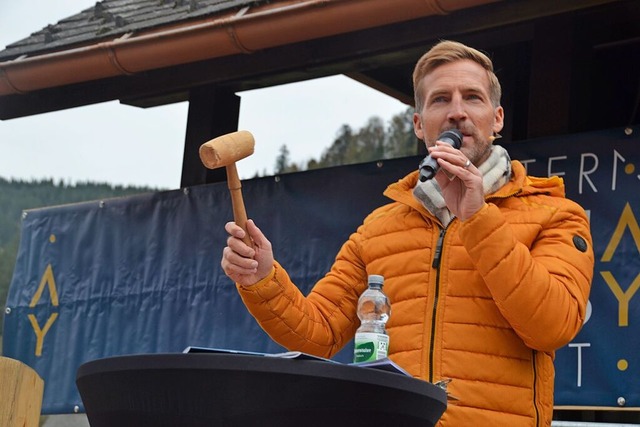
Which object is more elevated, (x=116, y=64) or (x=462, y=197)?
(x=116, y=64)

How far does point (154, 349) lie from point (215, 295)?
1.42 feet

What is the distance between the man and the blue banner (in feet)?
4.69

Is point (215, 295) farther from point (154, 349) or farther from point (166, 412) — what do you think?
point (166, 412)

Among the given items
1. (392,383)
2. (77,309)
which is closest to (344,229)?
(77,309)

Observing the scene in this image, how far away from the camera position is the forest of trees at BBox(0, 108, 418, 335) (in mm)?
11727

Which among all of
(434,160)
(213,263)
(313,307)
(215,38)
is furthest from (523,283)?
(213,263)

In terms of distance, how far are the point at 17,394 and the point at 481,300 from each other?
3.69 ft

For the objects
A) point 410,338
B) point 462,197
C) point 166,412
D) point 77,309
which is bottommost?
point 166,412

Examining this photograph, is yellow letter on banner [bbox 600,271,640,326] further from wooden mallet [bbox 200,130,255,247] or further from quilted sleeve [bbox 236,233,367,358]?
wooden mallet [bbox 200,130,255,247]

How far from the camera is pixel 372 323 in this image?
297 cm

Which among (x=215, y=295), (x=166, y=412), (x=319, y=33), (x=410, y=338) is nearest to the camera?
(x=166, y=412)

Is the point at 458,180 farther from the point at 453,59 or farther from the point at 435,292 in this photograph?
the point at 453,59

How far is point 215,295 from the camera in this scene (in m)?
5.62

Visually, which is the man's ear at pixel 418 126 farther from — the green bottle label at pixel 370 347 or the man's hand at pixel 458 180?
the green bottle label at pixel 370 347
